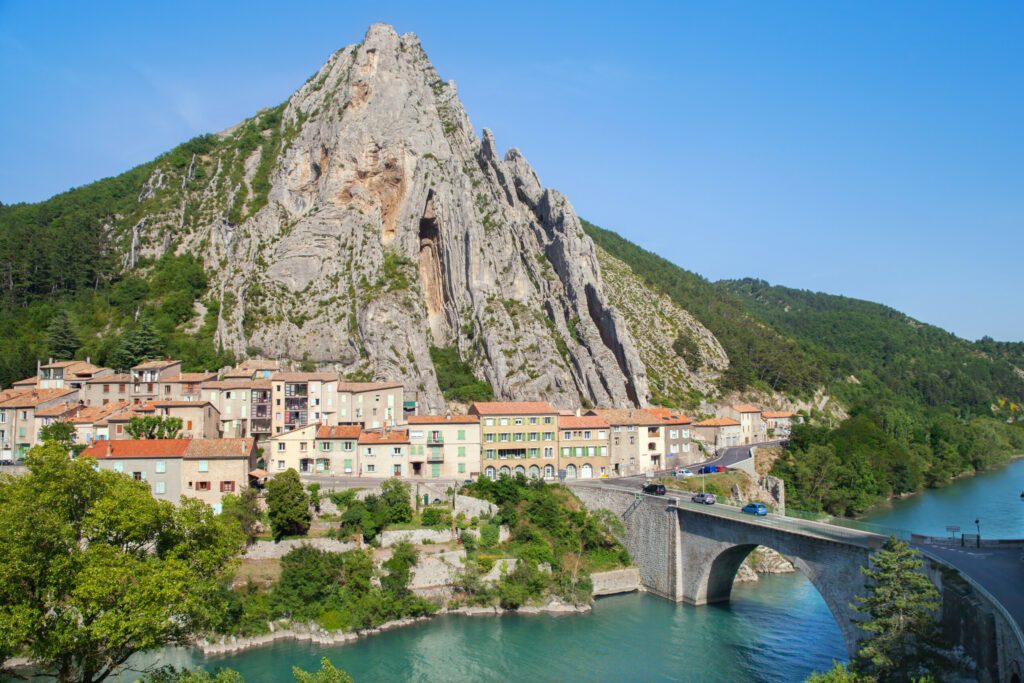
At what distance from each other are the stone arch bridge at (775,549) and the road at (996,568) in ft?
2.00

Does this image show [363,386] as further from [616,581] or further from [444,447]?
[616,581]

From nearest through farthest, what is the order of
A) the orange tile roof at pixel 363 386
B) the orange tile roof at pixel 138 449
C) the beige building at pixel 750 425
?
the orange tile roof at pixel 138 449
the orange tile roof at pixel 363 386
the beige building at pixel 750 425

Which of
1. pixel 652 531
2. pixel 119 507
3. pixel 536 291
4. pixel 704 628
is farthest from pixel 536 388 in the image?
pixel 119 507

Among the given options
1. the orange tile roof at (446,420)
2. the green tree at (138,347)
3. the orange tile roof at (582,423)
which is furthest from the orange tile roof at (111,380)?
the orange tile roof at (582,423)

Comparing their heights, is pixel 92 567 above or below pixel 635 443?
below

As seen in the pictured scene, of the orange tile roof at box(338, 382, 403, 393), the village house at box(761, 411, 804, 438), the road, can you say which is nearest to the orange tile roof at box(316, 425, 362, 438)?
the orange tile roof at box(338, 382, 403, 393)

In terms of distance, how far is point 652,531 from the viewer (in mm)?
46219

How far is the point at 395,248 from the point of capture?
8531cm

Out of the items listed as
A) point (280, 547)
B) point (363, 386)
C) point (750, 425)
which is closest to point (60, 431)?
point (280, 547)

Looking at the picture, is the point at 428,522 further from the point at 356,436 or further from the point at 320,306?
the point at 320,306

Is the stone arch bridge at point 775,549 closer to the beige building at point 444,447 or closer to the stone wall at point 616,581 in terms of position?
the stone wall at point 616,581

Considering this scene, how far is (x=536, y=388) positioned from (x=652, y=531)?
106ft

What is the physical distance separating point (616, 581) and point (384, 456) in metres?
19.1

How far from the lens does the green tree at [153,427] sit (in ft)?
167
